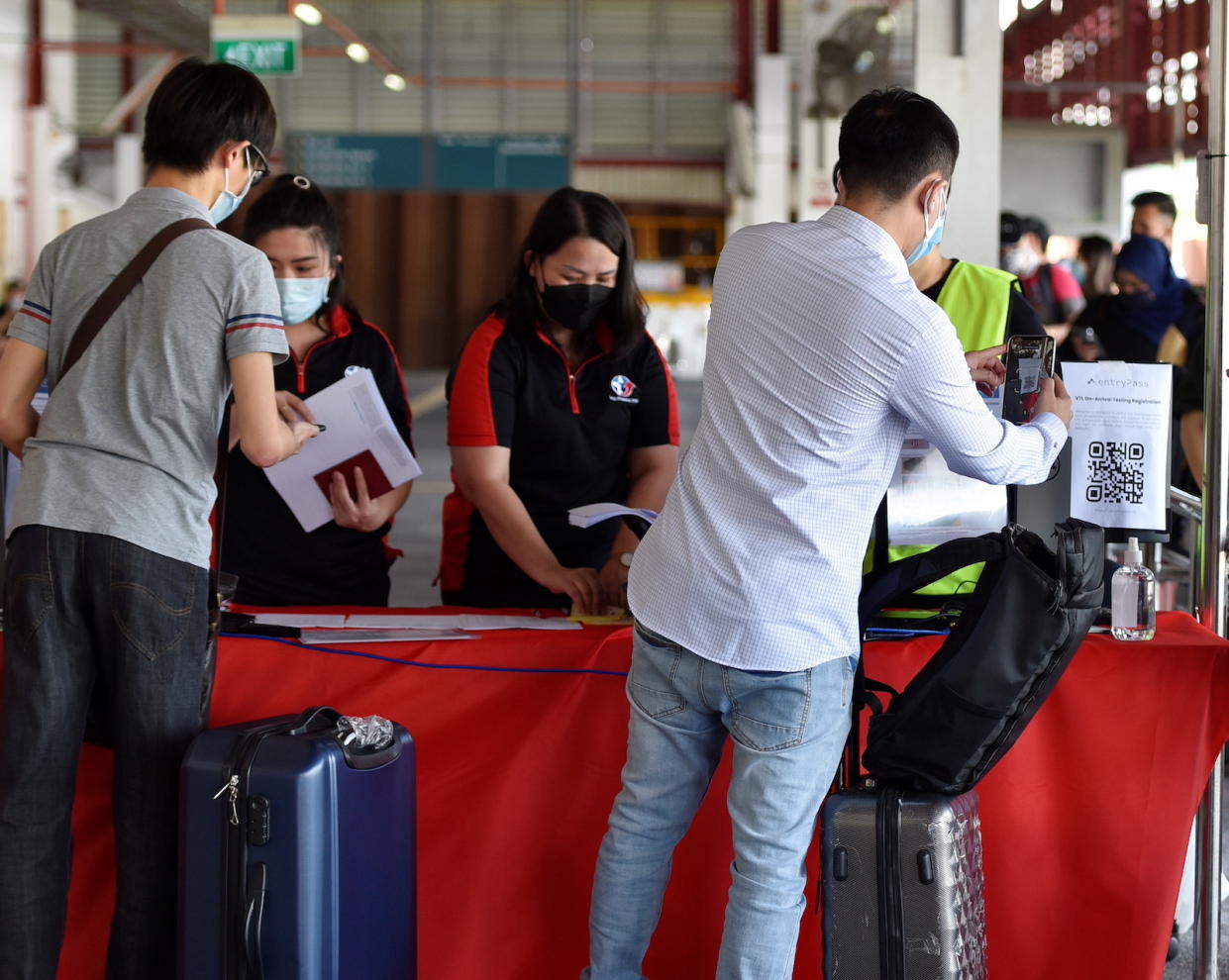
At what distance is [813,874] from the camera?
2.27 meters

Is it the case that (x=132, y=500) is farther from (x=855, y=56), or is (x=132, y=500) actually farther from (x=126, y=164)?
(x=126, y=164)

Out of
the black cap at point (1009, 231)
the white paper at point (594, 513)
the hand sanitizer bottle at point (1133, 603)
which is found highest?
the black cap at point (1009, 231)

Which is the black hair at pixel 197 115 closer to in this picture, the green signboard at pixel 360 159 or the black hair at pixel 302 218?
the black hair at pixel 302 218

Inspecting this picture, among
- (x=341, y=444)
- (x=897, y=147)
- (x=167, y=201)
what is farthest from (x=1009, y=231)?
(x=167, y=201)

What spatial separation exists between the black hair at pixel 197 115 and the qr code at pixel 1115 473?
1.51 meters

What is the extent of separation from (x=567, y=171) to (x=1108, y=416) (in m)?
16.2

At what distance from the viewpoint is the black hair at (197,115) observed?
200cm

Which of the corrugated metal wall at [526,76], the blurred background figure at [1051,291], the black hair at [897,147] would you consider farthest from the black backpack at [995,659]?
the corrugated metal wall at [526,76]

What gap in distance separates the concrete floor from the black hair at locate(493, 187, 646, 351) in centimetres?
69

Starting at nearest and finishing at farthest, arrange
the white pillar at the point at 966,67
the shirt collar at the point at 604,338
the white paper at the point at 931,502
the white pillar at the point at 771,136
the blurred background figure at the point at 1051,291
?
1. the white paper at the point at 931,502
2. the shirt collar at the point at 604,338
3. the white pillar at the point at 966,67
4. the blurred background figure at the point at 1051,291
5. the white pillar at the point at 771,136

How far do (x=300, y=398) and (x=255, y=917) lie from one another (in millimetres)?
1104

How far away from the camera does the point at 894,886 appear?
1.89 m

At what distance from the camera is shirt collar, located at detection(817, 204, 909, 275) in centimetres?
177

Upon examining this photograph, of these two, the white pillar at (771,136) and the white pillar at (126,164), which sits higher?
the white pillar at (126,164)
